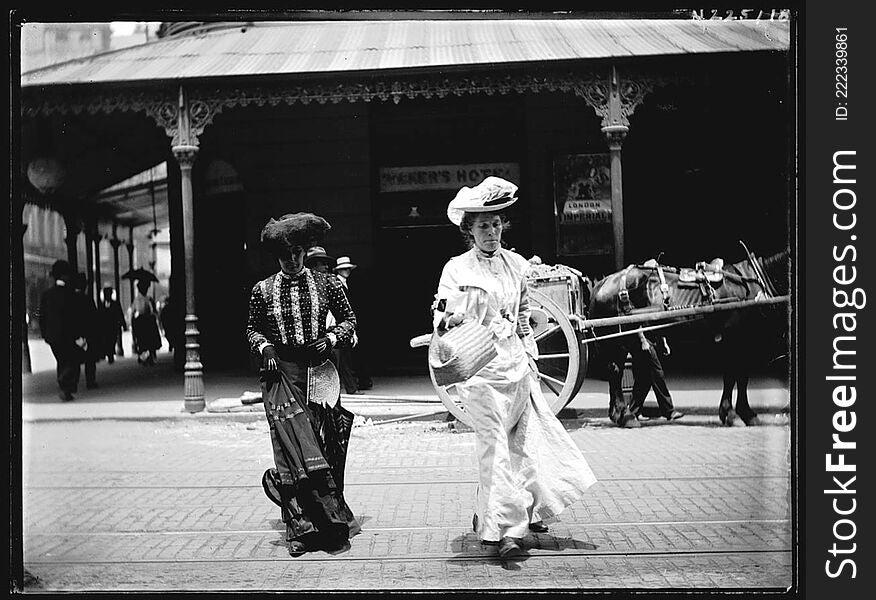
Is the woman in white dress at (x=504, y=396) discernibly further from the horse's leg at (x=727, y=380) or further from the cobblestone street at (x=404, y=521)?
the horse's leg at (x=727, y=380)

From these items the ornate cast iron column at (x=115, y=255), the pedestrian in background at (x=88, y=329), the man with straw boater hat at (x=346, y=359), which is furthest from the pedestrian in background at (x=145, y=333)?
the man with straw boater hat at (x=346, y=359)

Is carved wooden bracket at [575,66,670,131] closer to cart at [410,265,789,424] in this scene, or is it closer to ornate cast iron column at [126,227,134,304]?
cart at [410,265,789,424]

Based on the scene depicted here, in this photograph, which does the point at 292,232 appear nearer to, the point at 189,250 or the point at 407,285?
the point at 189,250

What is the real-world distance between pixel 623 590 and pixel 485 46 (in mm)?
6462

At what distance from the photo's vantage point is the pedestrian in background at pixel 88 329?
6.91 meters

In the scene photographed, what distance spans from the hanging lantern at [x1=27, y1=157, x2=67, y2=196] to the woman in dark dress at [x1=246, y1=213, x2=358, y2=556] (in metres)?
1.72

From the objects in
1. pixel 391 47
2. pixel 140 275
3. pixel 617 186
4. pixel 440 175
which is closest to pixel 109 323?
pixel 140 275

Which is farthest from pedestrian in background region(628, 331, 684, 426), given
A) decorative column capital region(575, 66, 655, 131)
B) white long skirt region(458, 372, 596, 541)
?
white long skirt region(458, 372, 596, 541)

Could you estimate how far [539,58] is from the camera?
337 inches

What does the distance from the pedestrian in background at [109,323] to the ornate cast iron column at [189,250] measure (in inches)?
29.2

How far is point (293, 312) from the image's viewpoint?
5.07 m

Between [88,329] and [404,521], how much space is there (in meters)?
3.64
